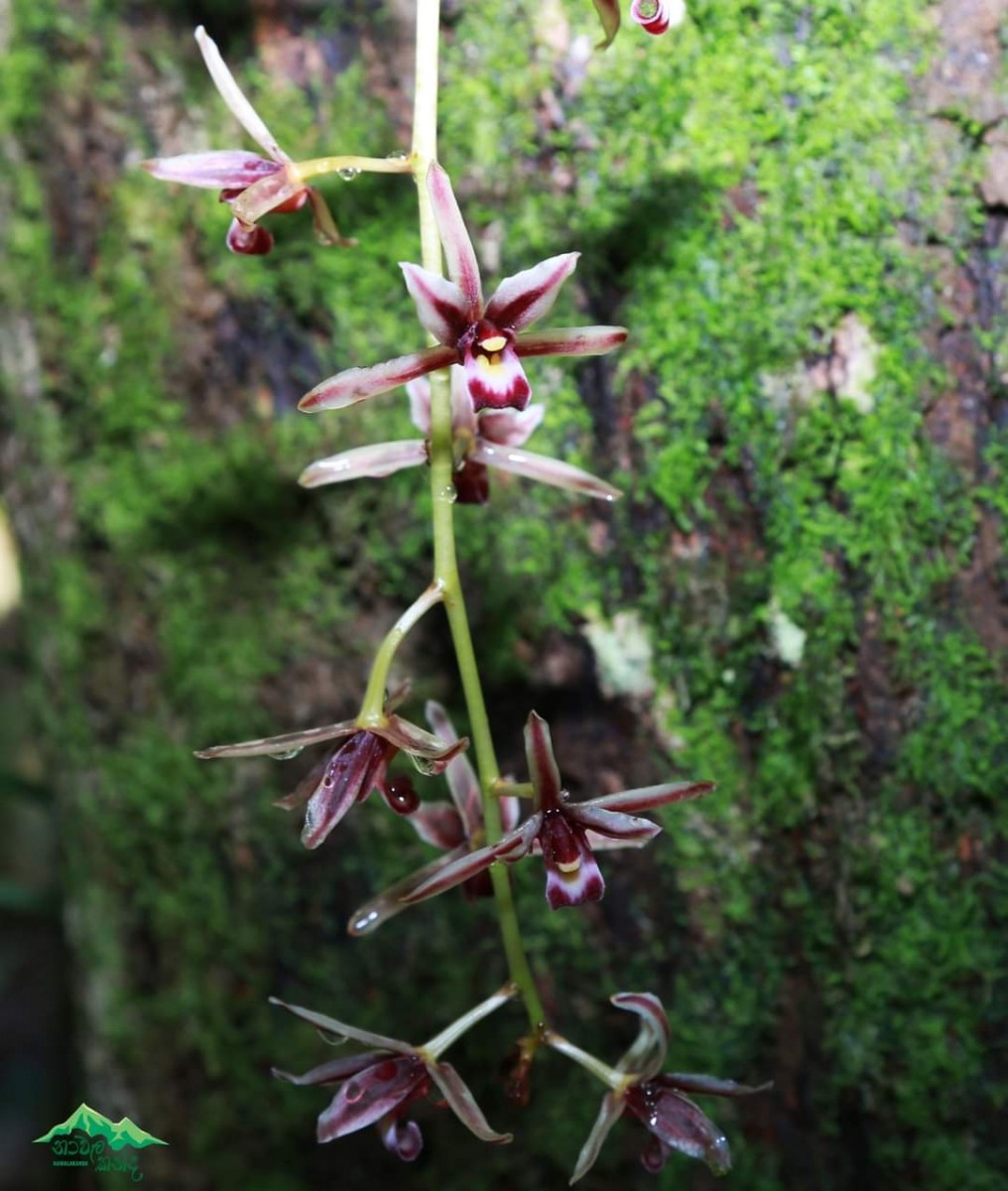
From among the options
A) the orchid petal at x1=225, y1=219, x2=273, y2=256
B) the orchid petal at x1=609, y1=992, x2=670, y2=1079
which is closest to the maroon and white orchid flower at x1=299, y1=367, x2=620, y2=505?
the orchid petal at x1=225, y1=219, x2=273, y2=256

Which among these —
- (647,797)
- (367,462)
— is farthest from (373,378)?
(647,797)

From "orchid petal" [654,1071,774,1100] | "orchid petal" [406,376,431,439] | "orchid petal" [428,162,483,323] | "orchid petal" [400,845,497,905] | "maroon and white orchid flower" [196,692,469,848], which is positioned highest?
"orchid petal" [428,162,483,323]

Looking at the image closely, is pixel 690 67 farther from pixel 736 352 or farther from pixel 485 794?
pixel 485 794

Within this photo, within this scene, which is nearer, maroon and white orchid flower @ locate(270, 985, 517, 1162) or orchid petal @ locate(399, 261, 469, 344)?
orchid petal @ locate(399, 261, 469, 344)

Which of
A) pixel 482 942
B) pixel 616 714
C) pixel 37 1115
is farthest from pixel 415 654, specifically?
pixel 37 1115

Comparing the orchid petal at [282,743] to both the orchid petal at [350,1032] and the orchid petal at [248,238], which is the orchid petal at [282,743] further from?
the orchid petal at [248,238]

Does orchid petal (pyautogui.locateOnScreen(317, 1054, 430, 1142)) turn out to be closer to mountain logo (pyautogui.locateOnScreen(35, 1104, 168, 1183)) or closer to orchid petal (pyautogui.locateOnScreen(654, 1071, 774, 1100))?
orchid petal (pyautogui.locateOnScreen(654, 1071, 774, 1100))

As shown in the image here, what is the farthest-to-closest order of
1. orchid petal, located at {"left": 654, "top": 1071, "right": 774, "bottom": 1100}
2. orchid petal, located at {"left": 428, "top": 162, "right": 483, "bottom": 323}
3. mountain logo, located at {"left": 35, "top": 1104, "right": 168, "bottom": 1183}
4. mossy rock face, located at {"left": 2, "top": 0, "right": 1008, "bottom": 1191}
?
mountain logo, located at {"left": 35, "top": 1104, "right": 168, "bottom": 1183}
mossy rock face, located at {"left": 2, "top": 0, "right": 1008, "bottom": 1191}
orchid petal, located at {"left": 654, "top": 1071, "right": 774, "bottom": 1100}
orchid petal, located at {"left": 428, "top": 162, "right": 483, "bottom": 323}

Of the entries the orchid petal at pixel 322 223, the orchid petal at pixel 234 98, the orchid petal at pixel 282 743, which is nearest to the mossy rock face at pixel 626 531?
the orchid petal at pixel 322 223

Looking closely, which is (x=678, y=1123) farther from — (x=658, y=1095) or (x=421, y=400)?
(x=421, y=400)
